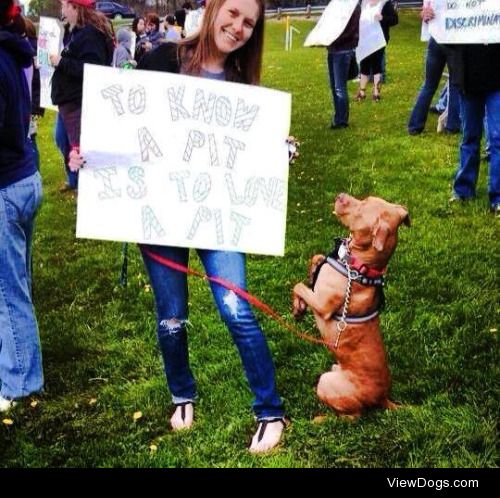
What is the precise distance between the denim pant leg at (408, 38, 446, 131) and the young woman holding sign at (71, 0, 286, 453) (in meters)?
5.54

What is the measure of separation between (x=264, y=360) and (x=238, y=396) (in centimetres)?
72

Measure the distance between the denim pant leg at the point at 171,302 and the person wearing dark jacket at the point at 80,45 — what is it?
378 centimetres

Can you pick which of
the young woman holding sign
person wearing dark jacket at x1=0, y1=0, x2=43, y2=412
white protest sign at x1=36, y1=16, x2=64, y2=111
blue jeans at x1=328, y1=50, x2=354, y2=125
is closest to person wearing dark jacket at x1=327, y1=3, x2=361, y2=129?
blue jeans at x1=328, y1=50, x2=354, y2=125

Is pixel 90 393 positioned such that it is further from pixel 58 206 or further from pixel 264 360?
pixel 58 206

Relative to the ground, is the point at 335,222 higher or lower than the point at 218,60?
lower

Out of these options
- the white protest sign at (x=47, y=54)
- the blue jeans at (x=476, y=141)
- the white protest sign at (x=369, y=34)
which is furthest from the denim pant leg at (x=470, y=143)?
the white protest sign at (x=369, y=34)

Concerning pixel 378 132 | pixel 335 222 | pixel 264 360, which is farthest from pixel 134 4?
pixel 264 360

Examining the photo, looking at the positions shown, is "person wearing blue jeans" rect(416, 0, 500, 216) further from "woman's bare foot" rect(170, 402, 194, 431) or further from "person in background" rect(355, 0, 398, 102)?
"person in background" rect(355, 0, 398, 102)

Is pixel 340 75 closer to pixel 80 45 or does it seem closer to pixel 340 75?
pixel 340 75

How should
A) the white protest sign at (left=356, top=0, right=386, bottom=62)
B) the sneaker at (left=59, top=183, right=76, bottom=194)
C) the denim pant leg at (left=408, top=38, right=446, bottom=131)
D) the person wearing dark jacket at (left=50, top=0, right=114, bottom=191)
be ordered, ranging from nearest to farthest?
the person wearing dark jacket at (left=50, top=0, right=114, bottom=191)
the denim pant leg at (left=408, top=38, right=446, bottom=131)
the sneaker at (left=59, top=183, right=76, bottom=194)
the white protest sign at (left=356, top=0, right=386, bottom=62)

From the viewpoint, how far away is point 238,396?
382 centimetres

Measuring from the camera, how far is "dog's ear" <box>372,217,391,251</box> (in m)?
3.12

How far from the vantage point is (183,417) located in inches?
143

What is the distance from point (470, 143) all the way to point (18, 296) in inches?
172
